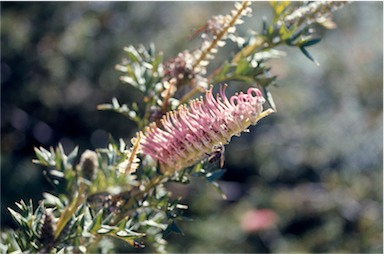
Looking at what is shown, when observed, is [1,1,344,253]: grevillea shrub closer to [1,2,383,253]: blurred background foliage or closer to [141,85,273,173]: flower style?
[141,85,273,173]: flower style

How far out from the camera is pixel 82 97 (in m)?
4.96

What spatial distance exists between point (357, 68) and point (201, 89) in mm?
4005

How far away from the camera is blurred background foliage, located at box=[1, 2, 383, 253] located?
12.8 ft

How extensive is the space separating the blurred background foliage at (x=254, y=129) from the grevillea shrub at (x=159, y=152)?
2.74 m

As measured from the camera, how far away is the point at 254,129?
5320 mm

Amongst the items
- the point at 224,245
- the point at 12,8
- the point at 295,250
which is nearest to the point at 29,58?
the point at 12,8

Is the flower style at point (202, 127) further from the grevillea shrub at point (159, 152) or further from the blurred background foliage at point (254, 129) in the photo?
the blurred background foliage at point (254, 129)

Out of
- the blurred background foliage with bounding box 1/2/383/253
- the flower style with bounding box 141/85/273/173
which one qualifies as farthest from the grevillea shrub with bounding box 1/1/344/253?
the blurred background foliage with bounding box 1/2/383/253

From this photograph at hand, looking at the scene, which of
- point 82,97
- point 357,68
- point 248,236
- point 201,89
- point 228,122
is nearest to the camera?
point 228,122

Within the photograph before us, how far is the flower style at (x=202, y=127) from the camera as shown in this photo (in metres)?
0.63

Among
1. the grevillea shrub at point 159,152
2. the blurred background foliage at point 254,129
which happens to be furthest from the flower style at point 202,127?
the blurred background foliage at point 254,129

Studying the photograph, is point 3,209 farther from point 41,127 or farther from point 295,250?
point 295,250

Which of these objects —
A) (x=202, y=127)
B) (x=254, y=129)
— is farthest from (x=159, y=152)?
(x=254, y=129)

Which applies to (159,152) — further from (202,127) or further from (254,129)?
(254,129)
